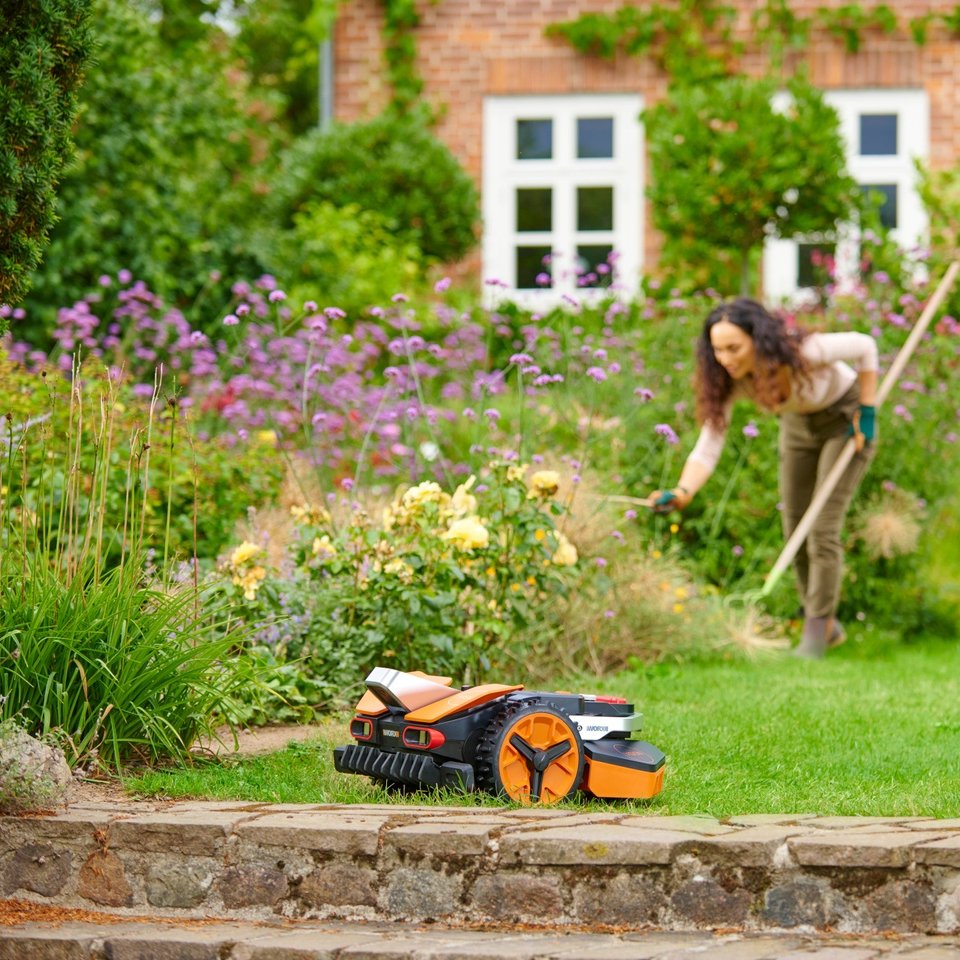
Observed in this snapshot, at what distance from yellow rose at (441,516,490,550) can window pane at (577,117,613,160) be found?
814 cm

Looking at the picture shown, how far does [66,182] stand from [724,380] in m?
5.19

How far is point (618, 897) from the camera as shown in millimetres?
3301

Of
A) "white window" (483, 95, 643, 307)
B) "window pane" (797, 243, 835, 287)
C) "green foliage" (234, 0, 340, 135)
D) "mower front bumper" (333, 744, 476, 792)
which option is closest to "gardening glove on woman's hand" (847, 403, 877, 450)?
"mower front bumper" (333, 744, 476, 792)

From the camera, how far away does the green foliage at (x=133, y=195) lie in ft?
31.8

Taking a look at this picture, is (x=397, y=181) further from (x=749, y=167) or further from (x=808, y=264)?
(x=808, y=264)

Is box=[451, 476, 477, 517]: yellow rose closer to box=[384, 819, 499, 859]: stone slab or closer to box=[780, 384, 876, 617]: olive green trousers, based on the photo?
box=[384, 819, 499, 859]: stone slab

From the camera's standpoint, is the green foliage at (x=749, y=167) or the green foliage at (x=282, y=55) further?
the green foliage at (x=282, y=55)

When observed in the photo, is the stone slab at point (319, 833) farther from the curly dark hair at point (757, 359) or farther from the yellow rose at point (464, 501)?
the curly dark hair at point (757, 359)

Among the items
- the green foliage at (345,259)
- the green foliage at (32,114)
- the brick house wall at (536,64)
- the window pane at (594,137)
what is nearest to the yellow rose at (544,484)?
the green foliage at (32,114)

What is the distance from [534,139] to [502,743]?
9.60 m

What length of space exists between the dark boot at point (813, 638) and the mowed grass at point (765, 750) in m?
0.39

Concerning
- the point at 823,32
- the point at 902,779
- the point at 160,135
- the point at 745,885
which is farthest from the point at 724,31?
the point at 745,885

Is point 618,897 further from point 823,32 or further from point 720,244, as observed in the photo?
point 823,32

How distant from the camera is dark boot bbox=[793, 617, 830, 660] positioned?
6.86 meters
